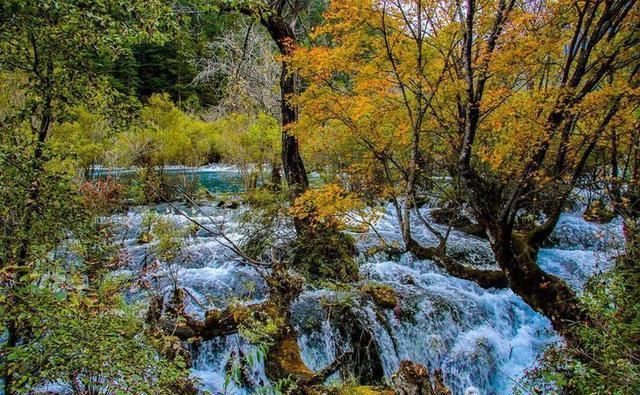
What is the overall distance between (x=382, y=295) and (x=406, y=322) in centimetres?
63

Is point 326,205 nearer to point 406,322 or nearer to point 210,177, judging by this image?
point 406,322

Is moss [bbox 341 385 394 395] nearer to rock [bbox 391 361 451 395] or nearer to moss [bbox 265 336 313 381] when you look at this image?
moss [bbox 265 336 313 381]

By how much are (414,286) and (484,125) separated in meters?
3.54

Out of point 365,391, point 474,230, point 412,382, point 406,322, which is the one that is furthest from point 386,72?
point 474,230

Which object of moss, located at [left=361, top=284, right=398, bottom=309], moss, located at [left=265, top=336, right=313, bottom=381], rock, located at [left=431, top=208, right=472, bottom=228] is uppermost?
rock, located at [left=431, top=208, right=472, bottom=228]

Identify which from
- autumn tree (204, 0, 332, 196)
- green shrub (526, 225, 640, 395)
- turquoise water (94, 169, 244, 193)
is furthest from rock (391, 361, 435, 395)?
turquoise water (94, 169, 244, 193)

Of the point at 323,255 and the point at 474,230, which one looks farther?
the point at 474,230

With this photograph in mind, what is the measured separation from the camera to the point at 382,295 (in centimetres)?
738

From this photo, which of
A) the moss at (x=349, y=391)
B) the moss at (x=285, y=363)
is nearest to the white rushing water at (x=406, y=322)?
the moss at (x=285, y=363)

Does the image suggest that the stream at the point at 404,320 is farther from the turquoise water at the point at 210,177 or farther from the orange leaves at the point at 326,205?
the turquoise water at the point at 210,177

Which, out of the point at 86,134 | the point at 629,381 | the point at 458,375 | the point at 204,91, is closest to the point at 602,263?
the point at 458,375

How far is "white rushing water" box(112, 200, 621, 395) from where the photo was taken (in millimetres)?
6160

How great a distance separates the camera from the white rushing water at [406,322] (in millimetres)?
6160

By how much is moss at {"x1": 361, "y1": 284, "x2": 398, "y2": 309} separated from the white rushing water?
0.12 metres
